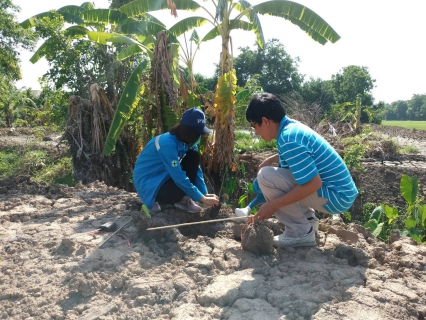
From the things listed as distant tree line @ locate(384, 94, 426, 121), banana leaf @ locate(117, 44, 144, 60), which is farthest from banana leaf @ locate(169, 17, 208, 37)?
distant tree line @ locate(384, 94, 426, 121)

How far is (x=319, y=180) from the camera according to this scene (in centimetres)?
286

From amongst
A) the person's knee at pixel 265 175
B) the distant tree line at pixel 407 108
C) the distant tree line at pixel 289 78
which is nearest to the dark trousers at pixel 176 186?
the person's knee at pixel 265 175

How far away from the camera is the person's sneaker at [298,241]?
3.25m

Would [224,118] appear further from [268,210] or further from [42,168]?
[42,168]

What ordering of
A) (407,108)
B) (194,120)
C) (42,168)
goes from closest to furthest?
1. (194,120)
2. (42,168)
3. (407,108)

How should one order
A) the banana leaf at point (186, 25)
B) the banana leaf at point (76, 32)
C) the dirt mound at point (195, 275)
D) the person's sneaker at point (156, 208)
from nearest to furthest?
the dirt mound at point (195, 275) → the person's sneaker at point (156, 208) → the banana leaf at point (186, 25) → the banana leaf at point (76, 32)

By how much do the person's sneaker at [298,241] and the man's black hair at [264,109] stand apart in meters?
0.94

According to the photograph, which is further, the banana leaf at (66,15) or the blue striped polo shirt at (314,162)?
the banana leaf at (66,15)

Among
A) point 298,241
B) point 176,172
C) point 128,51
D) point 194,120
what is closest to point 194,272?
point 298,241

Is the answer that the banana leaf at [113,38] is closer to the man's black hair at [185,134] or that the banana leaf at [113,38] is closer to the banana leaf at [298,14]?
→ the banana leaf at [298,14]

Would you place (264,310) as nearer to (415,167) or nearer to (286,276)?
(286,276)

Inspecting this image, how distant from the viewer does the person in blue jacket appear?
146 inches

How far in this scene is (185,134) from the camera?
147 inches

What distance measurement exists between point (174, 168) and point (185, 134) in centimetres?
32
